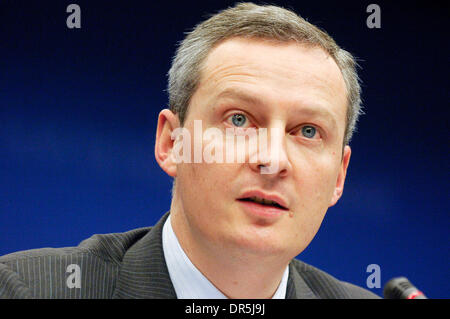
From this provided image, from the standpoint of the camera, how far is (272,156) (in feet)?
4.48

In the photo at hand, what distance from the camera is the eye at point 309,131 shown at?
1.52 metres

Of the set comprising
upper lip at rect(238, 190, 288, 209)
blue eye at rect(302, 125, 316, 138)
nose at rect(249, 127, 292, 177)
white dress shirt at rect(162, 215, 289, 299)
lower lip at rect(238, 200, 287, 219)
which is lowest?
white dress shirt at rect(162, 215, 289, 299)

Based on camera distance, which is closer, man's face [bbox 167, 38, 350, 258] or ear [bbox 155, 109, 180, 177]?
man's face [bbox 167, 38, 350, 258]

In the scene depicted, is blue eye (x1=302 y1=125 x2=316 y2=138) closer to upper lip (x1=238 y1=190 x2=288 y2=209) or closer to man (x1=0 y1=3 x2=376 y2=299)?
man (x1=0 y1=3 x2=376 y2=299)

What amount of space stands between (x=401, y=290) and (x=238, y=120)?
0.65m

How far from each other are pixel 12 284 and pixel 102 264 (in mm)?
284

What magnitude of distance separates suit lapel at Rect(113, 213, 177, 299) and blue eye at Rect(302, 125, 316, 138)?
63 cm

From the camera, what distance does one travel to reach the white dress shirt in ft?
5.16

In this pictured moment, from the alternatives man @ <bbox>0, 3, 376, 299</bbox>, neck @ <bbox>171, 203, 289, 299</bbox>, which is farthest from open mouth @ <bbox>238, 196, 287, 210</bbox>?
neck @ <bbox>171, 203, 289, 299</bbox>

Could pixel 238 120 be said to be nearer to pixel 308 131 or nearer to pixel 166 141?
pixel 308 131
